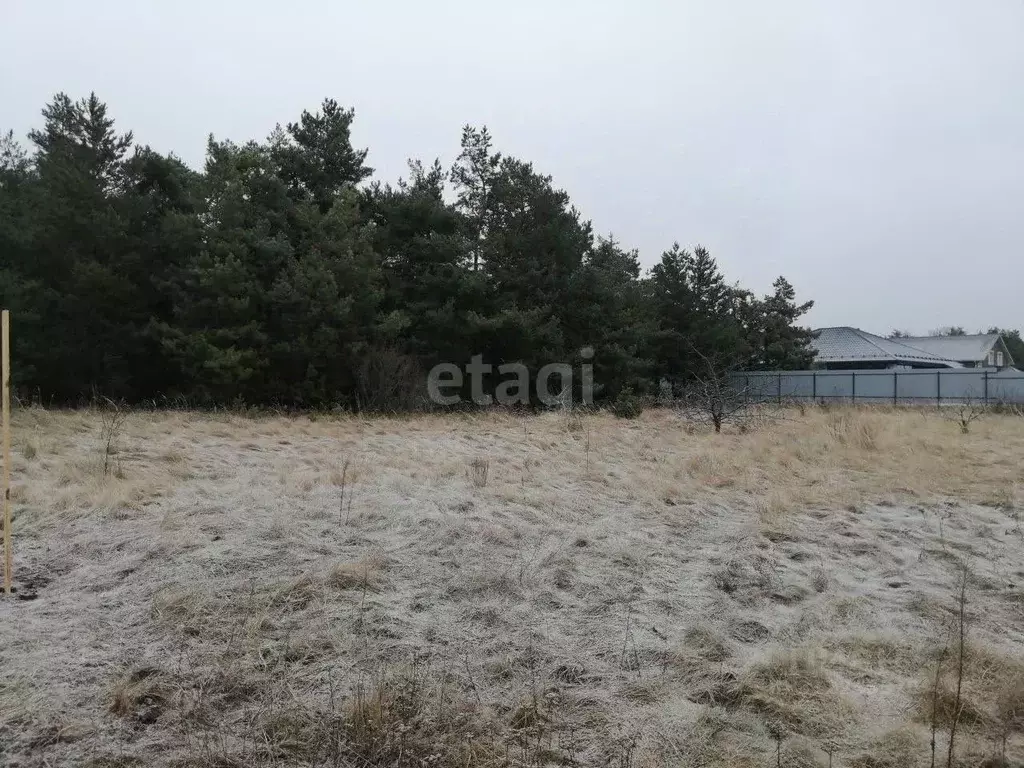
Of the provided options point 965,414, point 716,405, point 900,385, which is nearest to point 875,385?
point 900,385

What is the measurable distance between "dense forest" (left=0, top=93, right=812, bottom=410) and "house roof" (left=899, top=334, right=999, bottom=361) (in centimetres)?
3335

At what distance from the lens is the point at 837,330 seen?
42656 mm

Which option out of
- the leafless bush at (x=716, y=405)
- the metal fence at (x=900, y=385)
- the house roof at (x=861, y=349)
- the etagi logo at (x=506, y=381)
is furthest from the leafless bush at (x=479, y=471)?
the house roof at (x=861, y=349)

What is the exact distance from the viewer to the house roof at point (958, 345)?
44356mm

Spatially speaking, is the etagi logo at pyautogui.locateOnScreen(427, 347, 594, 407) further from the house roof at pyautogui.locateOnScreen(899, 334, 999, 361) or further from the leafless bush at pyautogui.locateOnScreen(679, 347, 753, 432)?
the house roof at pyautogui.locateOnScreen(899, 334, 999, 361)

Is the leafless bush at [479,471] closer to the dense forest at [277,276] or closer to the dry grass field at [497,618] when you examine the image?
the dry grass field at [497,618]

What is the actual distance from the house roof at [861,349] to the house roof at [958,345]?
63.7 inches

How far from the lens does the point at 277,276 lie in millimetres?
17375

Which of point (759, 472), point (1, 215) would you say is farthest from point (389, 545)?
point (1, 215)

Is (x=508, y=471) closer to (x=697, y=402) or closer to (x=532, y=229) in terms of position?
(x=697, y=402)

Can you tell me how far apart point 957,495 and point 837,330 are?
128 ft

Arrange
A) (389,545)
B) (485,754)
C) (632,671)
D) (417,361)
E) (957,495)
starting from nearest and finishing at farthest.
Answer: (485,754) → (632,671) → (389,545) → (957,495) → (417,361)

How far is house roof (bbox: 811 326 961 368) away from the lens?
125 ft

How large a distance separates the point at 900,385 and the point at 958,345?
24.0 m
